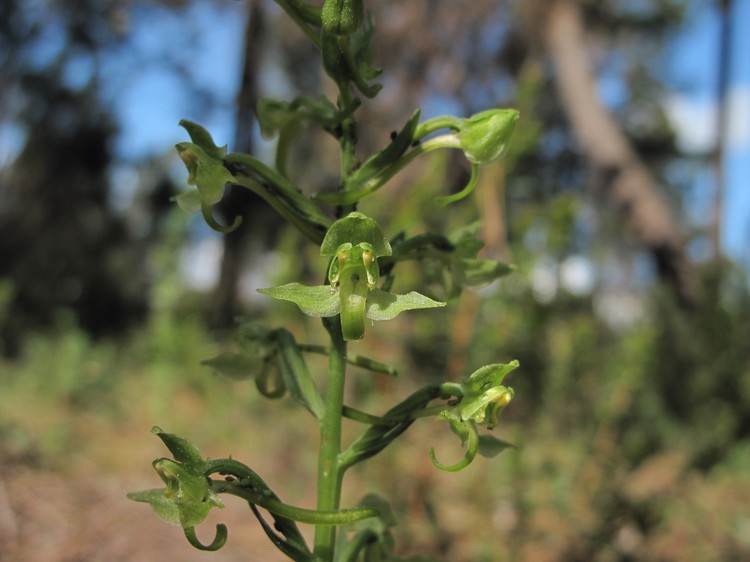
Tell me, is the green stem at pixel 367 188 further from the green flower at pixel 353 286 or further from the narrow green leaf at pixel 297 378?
the narrow green leaf at pixel 297 378

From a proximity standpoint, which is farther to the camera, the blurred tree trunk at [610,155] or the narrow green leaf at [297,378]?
the blurred tree trunk at [610,155]

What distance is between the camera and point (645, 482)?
4.68 m

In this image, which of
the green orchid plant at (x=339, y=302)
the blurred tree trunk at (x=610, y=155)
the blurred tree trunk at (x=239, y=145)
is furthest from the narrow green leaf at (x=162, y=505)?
the blurred tree trunk at (x=239, y=145)

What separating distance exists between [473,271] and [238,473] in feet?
2.30

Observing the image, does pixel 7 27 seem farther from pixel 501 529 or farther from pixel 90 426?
pixel 501 529

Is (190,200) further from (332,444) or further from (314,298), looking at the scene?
(332,444)

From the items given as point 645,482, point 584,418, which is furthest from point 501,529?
point 645,482

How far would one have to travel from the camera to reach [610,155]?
811 centimetres

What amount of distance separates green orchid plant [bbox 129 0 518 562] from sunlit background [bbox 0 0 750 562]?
5.52 ft

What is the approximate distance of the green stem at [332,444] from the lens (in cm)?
128

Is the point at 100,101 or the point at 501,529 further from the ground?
the point at 100,101

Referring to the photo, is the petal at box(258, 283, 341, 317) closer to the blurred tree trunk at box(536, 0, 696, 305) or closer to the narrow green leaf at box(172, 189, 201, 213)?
the narrow green leaf at box(172, 189, 201, 213)

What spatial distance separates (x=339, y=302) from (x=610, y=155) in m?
7.63

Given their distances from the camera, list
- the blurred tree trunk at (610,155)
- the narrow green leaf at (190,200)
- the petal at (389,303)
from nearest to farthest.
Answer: the petal at (389,303) → the narrow green leaf at (190,200) → the blurred tree trunk at (610,155)
